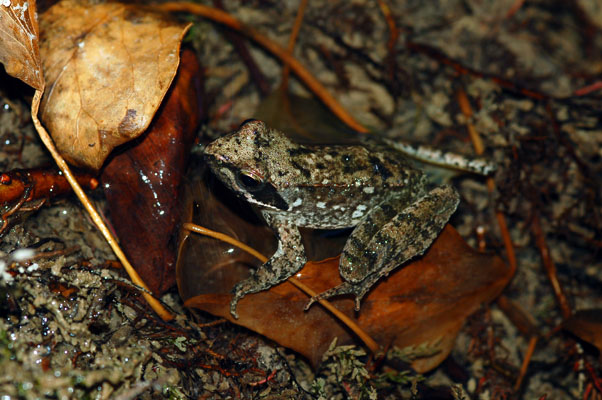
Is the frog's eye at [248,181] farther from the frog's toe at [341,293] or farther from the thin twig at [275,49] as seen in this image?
the thin twig at [275,49]

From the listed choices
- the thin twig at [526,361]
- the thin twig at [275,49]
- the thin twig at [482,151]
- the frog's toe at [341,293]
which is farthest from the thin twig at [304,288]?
the thin twig at [275,49]

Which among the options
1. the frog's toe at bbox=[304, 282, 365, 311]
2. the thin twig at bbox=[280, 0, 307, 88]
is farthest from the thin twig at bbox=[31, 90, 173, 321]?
the thin twig at bbox=[280, 0, 307, 88]

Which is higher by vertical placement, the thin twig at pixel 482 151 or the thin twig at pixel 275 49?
the thin twig at pixel 275 49

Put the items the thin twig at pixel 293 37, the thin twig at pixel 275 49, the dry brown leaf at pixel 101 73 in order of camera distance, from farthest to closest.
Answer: the thin twig at pixel 293 37 → the thin twig at pixel 275 49 → the dry brown leaf at pixel 101 73

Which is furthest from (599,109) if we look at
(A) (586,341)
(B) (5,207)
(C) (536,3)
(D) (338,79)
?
(B) (5,207)

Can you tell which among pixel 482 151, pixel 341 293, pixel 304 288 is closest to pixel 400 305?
pixel 341 293

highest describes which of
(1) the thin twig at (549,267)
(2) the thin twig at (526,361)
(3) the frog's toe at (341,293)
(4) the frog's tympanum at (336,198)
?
(4) the frog's tympanum at (336,198)
